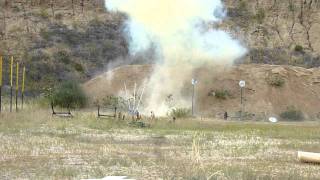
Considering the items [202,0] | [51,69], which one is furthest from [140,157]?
[51,69]

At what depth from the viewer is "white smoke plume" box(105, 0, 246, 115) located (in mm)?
40959

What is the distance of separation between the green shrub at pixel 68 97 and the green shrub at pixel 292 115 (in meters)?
12.2

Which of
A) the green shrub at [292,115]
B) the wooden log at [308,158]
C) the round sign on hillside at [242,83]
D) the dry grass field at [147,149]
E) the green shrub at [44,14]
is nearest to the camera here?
the dry grass field at [147,149]

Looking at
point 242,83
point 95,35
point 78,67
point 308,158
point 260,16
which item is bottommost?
point 308,158

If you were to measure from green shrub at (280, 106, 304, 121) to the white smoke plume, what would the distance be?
6.44m

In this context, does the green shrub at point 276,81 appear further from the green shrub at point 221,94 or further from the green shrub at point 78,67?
the green shrub at point 78,67

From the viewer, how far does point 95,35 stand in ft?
193

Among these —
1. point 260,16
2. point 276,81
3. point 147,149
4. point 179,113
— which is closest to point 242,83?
point 276,81

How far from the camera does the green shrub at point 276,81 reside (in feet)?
135

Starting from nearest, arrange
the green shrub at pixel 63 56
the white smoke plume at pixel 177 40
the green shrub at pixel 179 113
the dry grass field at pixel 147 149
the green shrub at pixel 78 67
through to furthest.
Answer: the dry grass field at pixel 147 149
the green shrub at pixel 179 113
the white smoke plume at pixel 177 40
the green shrub at pixel 78 67
the green shrub at pixel 63 56

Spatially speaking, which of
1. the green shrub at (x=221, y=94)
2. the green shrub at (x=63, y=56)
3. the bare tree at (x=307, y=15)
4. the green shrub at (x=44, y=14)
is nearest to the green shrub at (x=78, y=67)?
the green shrub at (x=63, y=56)

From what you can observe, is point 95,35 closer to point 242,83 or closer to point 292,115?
point 242,83

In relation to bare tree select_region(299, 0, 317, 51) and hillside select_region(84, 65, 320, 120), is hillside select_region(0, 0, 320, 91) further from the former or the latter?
hillside select_region(84, 65, 320, 120)

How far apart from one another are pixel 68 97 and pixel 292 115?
43.7 feet
